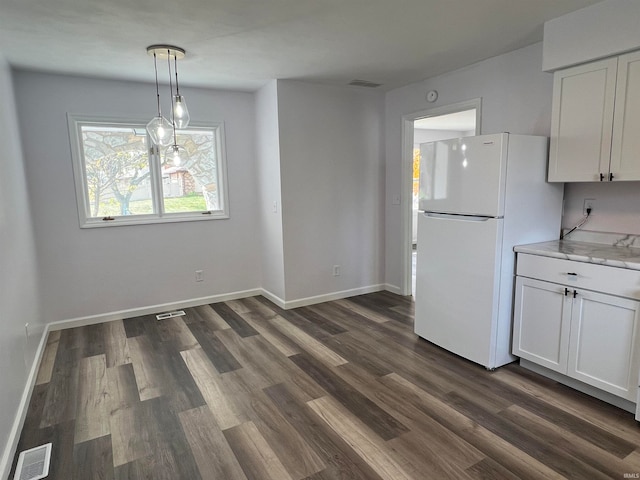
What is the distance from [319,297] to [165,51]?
289 cm

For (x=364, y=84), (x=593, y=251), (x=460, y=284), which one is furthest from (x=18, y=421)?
(x=364, y=84)

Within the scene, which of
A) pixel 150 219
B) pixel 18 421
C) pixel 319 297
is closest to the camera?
pixel 18 421

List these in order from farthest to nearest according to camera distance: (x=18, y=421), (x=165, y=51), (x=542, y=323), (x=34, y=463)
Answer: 1. (x=165, y=51)
2. (x=542, y=323)
3. (x=18, y=421)
4. (x=34, y=463)

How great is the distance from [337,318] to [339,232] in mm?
1072

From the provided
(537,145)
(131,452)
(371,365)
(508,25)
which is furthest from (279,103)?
(131,452)

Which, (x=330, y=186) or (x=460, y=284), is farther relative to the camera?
(x=330, y=186)

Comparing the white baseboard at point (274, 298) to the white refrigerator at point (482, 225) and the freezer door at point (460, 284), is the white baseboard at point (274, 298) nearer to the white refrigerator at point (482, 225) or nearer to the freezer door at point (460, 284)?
the freezer door at point (460, 284)

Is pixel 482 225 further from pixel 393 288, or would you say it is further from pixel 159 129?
pixel 159 129

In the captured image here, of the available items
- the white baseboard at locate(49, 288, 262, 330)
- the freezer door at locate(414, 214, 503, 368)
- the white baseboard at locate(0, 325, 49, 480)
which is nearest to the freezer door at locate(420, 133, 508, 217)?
the freezer door at locate(414, 214, 503, 368)

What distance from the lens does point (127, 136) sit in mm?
4004

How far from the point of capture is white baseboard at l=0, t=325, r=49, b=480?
72.9 inches

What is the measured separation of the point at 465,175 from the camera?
2789mm

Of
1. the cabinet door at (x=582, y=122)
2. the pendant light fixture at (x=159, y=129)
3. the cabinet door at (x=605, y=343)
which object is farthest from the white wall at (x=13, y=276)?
the cabinet door at (x=582, y=122)

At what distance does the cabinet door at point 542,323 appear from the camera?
250 cm
